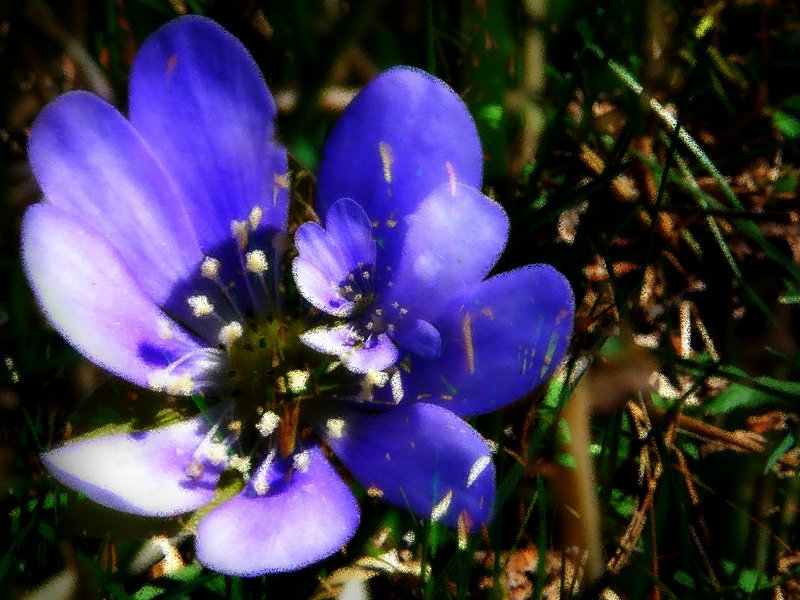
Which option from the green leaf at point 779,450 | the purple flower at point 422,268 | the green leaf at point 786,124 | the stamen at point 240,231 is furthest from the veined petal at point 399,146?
the green leaf at point 786,124

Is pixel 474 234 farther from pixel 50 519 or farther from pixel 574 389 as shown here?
pixel 50 519

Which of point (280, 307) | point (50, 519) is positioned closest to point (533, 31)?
point (280, 307)

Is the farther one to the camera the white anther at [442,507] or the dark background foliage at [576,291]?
the dark background foliage at [576,291]

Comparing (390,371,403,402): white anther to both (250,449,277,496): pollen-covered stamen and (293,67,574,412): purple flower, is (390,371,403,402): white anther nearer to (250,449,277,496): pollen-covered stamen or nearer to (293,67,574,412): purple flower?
(293,67,574,412): purple flower

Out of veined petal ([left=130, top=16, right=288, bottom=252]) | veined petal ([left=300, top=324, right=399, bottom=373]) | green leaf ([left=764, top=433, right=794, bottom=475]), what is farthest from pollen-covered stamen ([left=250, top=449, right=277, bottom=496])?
green leaf ([left=764, top=433, right=794, bottom=475])

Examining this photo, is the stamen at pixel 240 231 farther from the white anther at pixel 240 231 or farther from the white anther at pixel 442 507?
the white anther at pixel 442 507
